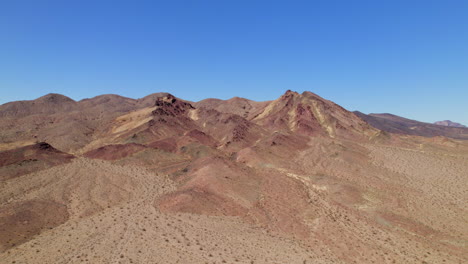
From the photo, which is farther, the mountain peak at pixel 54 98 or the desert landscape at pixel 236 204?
the mountain peak at pixel 54 98

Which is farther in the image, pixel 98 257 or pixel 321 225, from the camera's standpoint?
pixel 321 225

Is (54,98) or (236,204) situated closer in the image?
(236,204)

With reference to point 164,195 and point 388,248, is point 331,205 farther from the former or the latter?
point 164,195

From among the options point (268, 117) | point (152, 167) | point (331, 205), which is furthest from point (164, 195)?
point (268, 117)

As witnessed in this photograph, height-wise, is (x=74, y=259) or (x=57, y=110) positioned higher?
(x=57, y=110)

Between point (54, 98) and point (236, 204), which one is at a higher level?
point (54, 98)

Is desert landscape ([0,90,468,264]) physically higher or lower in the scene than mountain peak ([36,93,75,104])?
lower

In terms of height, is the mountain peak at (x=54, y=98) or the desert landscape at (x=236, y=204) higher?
the mountain peak at (x=54, y=98)

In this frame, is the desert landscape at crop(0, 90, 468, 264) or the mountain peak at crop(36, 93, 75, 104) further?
the mountain peak at crop(36, 93, 75, 104)
